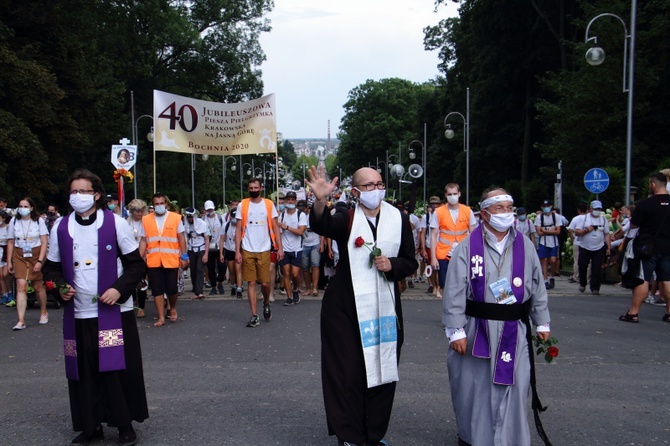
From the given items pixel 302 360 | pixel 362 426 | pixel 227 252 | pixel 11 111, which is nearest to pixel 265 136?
pixel 227 252

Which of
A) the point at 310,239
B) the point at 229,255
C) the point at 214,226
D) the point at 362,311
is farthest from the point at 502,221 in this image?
the point at 214,226

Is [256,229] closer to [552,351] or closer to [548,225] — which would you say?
[552,351]

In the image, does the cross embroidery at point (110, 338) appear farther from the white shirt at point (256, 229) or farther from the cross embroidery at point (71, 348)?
the white shirt at point (256, 229)

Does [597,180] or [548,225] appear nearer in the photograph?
[548,225]

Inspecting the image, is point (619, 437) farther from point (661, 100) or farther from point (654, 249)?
point (661, 100)

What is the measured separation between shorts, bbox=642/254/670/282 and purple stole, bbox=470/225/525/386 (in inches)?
246

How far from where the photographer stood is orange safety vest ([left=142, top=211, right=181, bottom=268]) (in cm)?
1051

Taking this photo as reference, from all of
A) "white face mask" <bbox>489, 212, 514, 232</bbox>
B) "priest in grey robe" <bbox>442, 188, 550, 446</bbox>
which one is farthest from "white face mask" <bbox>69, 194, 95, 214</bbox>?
"white face mask" <bbox>489, 212, 514, 232</bbox>

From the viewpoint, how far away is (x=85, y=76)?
3111 cm

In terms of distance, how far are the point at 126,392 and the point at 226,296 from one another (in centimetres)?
906

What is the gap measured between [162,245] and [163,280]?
516 mm

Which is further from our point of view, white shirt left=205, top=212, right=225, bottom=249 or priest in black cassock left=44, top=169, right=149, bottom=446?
white shirt left=205, top=212, right=225, bottom=249

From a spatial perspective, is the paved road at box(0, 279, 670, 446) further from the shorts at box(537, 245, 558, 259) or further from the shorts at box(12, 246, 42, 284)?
the shorts at box(537, 245, 558, 259)

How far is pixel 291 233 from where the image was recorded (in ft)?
43.7
